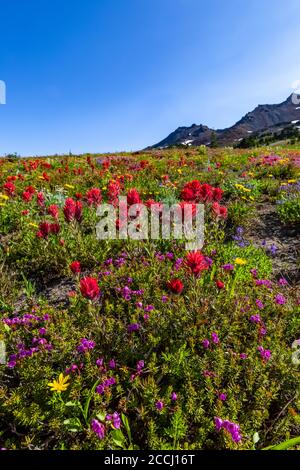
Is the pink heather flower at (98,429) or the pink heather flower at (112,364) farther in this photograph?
the pink heather flower at (112,364)

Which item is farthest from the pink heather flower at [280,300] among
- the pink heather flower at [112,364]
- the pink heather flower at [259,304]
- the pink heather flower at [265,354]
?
the pink heather flower at [112,364]

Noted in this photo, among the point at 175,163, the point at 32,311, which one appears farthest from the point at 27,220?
the point at 175,163

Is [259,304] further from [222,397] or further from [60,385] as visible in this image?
[60,385]

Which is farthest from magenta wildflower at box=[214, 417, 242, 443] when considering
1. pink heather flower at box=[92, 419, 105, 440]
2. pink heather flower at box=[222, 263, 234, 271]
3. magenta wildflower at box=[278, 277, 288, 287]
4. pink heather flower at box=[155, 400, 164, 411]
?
magenta wildflower at box=[278, 277, 288, 287]

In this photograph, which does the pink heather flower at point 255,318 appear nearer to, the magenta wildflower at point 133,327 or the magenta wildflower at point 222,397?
the magenta wildflower at point 222,397

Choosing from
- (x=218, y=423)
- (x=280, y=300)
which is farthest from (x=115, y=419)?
(x=280, y=300)

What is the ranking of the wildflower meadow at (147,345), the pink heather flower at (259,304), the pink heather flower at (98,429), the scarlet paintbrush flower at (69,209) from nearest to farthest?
the pink heather flower at (98,429) < the wildflower meadow at (147,345) < the pink heather flower at (259,304) < the scarlet paintbrush flower at (69,209)

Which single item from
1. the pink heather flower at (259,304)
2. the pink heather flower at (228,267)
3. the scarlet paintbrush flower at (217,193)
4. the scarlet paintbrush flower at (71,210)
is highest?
the scarlet paintbrush flower at (217,193)

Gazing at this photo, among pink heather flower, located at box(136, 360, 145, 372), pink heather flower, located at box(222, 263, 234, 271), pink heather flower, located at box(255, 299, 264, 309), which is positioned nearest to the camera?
pink heather flower, located at box(136, 360, 145, 372)

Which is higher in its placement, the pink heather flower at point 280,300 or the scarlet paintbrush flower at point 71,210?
the scarlet paintbrush flower at point 71,210

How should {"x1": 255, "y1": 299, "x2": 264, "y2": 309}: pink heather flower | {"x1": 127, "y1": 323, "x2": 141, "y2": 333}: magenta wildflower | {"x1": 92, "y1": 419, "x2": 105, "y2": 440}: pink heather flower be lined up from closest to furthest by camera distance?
1. {"x1": 92, "y1": 419, "x2": 105, "y2": 440}: pink heather flower
2. {"x1": 127, "y1": 323, "x2": 141, "y2": 333}: magenta wildflower
3. {"x1": 255, "y1": 299, "x2": 264, "y2": 309}: pink heather flower

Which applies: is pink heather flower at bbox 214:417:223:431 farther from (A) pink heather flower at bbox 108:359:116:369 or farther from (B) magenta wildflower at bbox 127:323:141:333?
(B) magenta wildflower at bbox 127:323:141:333

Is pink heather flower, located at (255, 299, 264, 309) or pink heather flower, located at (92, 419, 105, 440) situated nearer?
pink heather flower, located at (92, 419, 105, 440)
